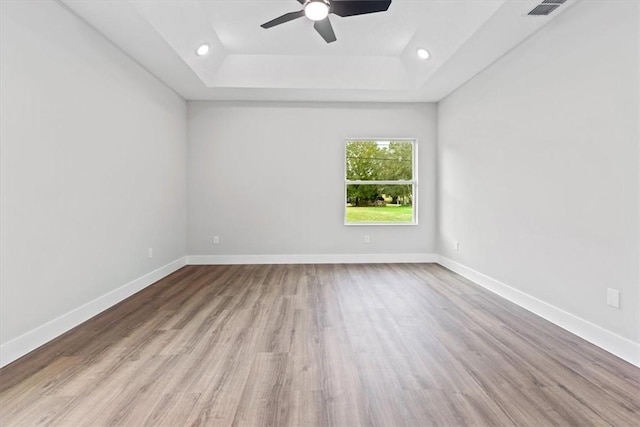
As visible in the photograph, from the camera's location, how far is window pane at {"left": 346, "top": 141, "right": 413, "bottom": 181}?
19.2ft

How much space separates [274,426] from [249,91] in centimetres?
458

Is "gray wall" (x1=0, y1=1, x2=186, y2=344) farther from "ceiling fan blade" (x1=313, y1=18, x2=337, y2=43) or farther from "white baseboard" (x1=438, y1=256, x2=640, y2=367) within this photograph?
"white baseboard" (x1=438, y1=256, x2=640, y2=367)

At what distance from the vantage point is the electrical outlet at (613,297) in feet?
7.88

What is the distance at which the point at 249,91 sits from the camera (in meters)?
5.14

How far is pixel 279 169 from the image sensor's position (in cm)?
575

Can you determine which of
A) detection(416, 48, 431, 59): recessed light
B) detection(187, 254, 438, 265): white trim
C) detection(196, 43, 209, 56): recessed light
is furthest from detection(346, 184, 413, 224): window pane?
detection(196, 43, 209, 56): recessed light

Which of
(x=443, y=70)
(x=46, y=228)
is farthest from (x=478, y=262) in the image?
(x=46, y=228)

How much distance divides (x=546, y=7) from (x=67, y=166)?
413 cm

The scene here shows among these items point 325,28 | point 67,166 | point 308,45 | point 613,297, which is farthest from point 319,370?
point 308,45

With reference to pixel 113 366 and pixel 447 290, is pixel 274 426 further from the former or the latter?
pixel 447 290

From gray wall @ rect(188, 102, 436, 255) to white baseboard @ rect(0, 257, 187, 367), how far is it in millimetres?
1722

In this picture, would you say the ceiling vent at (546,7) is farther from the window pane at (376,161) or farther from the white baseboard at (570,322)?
the window pane at (376,161)

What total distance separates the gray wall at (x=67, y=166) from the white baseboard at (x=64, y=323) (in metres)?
0.05

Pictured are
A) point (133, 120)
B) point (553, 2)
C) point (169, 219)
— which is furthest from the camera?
point (169, 219)
